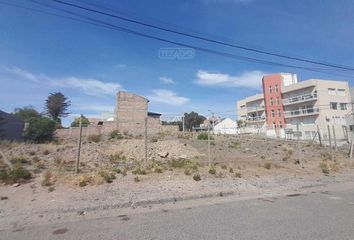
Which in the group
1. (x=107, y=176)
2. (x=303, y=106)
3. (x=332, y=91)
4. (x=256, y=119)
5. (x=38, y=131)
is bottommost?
(x=107, y=176)

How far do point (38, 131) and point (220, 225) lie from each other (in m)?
29.1

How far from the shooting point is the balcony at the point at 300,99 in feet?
185

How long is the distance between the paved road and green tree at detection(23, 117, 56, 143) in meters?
27.0

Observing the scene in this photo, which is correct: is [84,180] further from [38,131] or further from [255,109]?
[255,109]

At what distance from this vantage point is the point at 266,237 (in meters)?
4.64

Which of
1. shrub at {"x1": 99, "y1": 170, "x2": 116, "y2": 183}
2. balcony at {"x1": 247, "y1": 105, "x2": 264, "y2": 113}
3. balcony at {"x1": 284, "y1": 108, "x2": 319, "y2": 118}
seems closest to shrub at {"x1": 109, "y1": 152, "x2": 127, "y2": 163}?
shrub at {"x1": 99, "y1": 170, "x2": 116, "y2": 183}

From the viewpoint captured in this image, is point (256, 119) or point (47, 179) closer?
point (47, 179)

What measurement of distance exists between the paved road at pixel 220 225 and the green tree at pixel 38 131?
2703 centimetres

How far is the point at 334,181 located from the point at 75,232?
1111 centimetres

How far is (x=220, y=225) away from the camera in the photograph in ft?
17.7

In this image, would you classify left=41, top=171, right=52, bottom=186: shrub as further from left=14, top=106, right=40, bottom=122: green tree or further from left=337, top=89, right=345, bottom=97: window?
left=337, top=89, right=345, bottom=97: window

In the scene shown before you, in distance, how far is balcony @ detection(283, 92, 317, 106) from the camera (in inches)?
2221

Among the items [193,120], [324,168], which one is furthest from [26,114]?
[324,168]

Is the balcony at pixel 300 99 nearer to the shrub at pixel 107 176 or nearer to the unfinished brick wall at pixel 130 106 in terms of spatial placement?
the unfinished brick wall at pixel 130 106
